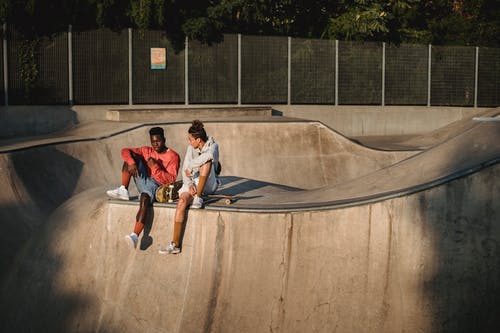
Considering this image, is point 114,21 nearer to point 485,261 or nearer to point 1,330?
point 1,330

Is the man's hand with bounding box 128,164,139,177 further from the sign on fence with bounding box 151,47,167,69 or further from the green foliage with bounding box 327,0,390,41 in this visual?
the green foliage with bounding box 327,0,390,41

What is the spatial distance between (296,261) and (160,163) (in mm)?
2561

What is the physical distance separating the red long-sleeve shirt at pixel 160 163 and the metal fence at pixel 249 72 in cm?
1131

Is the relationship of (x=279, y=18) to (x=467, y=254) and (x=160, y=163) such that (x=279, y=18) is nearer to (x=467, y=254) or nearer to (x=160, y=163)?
(x=160, y=163)

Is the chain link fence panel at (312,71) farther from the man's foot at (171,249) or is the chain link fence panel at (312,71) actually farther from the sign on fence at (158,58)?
the man's foot at (171,249)

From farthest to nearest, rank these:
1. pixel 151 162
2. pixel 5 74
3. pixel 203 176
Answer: pixel 5 74, pixel 151 162, pixel 203 176

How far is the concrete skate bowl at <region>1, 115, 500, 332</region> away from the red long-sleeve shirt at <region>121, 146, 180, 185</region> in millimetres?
559

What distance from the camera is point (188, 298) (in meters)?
8.35

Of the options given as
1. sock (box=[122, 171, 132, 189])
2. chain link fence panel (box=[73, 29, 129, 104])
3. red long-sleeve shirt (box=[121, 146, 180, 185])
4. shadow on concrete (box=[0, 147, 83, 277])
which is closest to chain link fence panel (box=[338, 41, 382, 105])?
chain link fence panel (box=[73, 29, 129, 104])

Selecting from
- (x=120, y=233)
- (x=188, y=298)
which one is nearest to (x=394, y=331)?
(x=188, y=298)

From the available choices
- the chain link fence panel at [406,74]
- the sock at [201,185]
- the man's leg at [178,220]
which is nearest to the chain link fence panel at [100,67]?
Answer: the chain link fence panel at [406,74]

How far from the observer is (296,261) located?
7922 millimetres

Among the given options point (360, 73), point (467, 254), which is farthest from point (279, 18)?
point (467, 254)

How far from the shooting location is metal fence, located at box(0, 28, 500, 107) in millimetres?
20500
